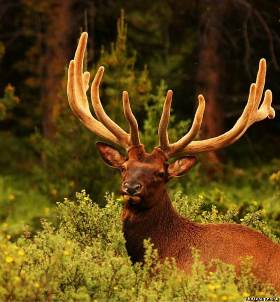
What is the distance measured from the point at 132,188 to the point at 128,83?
730 centimetres

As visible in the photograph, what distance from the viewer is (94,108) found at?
9.36m

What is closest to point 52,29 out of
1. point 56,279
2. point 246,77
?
point 246,77

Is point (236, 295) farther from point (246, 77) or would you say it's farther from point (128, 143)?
point (246, 77)

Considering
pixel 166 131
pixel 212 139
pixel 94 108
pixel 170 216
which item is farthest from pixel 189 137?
pixel 94 108

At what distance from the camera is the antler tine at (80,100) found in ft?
31.1

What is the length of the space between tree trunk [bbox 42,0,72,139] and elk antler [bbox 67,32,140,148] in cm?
1048

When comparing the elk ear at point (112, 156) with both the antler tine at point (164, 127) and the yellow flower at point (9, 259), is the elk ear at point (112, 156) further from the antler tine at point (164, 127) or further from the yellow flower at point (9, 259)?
the yellow flower at point (9, 259)

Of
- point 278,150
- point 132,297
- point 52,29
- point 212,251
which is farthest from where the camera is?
point 278,150

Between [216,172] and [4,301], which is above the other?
[216,172]

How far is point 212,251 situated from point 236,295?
160 cm

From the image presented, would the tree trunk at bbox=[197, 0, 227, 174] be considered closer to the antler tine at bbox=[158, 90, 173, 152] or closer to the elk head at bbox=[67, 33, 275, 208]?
the elk head at bbox=[67, 33, 275, 208]

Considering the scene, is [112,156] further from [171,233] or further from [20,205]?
[20,205]

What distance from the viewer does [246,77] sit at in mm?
22766

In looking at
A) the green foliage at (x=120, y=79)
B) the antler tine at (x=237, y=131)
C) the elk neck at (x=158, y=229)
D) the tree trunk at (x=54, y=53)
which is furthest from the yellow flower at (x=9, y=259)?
the tree trunk at (x=54, y=53)
